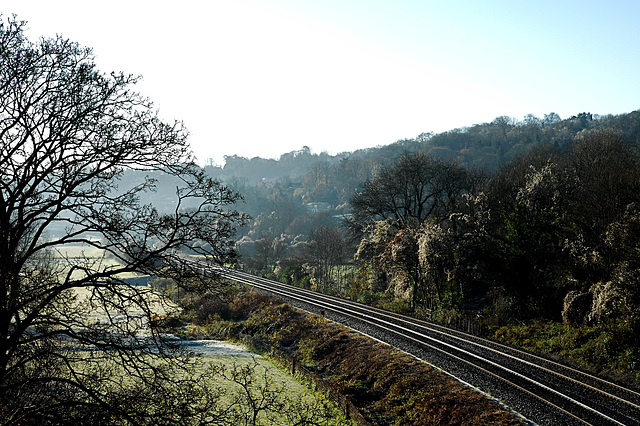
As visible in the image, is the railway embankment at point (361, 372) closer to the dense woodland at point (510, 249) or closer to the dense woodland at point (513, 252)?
the dense woodland at point (513, 252)

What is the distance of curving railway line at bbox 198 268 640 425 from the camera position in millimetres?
10805

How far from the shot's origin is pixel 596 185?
19.8 m

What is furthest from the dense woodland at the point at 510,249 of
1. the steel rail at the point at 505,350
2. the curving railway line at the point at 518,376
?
the curving railway line at the point at 518,376

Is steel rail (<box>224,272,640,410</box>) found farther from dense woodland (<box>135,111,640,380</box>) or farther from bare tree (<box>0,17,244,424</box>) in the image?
bare tree (<box>0,17,244,424</box>)

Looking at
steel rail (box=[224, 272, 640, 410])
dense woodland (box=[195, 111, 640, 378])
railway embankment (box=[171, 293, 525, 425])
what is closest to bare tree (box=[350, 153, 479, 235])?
dense woodland (box=[195, 111, 640, 378])

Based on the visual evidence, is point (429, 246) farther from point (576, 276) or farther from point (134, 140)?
point (134, 140)

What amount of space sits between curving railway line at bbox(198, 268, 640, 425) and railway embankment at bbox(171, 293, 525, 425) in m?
0.68

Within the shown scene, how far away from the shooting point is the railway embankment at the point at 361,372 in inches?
468

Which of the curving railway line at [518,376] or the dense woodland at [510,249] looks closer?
the curving railway line at [518,376]

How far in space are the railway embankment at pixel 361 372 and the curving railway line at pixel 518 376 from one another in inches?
26.7

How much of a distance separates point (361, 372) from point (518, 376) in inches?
219

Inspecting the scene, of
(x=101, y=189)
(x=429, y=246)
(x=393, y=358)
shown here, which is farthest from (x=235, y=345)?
(x=101, y=189)

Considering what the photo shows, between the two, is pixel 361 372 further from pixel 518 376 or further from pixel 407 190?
pixel 407 190

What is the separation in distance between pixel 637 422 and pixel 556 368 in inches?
158
